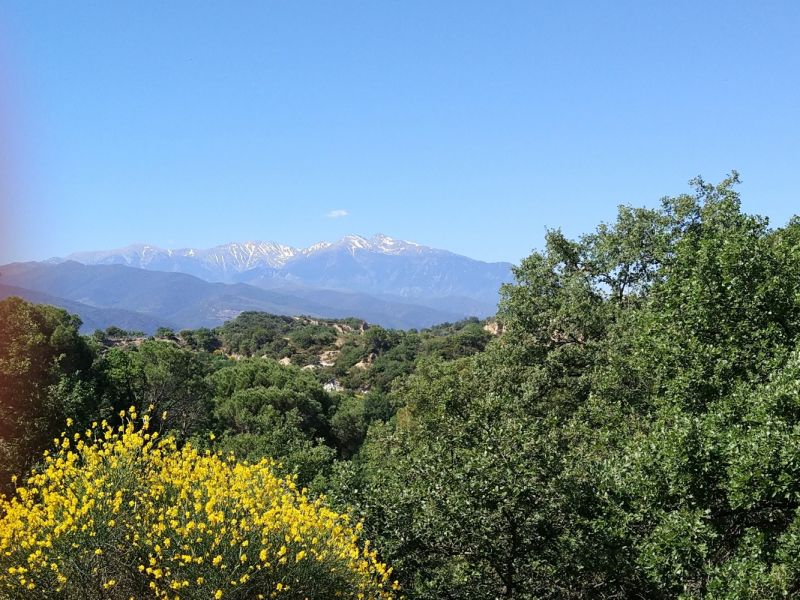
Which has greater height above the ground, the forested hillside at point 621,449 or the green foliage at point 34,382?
the forested hillside at point 621,449

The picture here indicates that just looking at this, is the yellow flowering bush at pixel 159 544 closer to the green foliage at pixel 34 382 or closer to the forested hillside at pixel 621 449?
the forested hillside at pixel 621 449

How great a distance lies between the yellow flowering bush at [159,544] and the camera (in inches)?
261

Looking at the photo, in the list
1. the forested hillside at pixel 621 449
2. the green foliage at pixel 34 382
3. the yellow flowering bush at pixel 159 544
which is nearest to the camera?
the yellow flowering bush at pixel 159 544

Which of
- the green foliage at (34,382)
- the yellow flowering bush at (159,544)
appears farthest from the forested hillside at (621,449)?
the green foliage at (34,382)

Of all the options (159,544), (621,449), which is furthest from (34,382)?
(621,449)

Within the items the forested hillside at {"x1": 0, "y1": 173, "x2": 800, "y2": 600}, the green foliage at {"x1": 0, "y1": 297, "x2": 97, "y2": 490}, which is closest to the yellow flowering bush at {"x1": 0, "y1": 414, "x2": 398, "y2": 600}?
the forested hillside at {"x1": 0, "y1": 173, "x2": 800, "y2": 600}

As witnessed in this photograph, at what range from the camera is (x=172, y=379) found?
105 ft

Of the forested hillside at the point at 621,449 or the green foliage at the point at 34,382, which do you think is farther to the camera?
the green foliage at the point at 34,382

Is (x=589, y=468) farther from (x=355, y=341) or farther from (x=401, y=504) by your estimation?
(x=355, y=341)

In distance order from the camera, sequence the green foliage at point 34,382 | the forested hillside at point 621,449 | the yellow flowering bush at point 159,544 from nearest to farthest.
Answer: the yellow flowering bush at point 159,544, the forested hillside at point 621,449, the green foliage at point 34,382

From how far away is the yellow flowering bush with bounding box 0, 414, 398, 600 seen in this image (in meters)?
6.62

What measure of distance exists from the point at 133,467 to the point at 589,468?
7608 mm

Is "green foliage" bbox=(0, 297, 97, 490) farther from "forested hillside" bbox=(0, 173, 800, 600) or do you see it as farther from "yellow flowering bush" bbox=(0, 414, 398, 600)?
"yellow flowering bush" bbox=(0, 414, 398, 600)

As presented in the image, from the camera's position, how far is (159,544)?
686 centimetres
